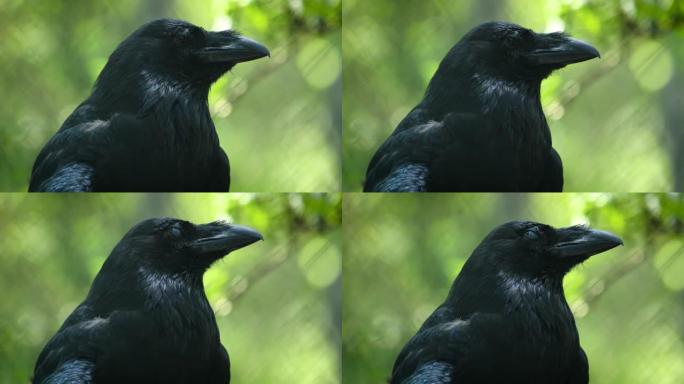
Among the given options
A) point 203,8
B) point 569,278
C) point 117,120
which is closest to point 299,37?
point 203,8

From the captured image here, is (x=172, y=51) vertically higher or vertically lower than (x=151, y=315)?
higher

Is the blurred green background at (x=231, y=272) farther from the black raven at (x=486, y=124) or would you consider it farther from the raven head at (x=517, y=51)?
the raven head at (x=517, y=51)

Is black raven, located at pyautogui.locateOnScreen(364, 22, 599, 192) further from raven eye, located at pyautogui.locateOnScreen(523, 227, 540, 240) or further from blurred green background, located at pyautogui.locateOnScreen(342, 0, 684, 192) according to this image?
raven eye, located at pyautogui.locateOnScreen(523, 227, 540, 240)

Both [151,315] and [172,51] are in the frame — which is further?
[172,51]

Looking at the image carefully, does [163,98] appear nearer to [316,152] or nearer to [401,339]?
[316,152]

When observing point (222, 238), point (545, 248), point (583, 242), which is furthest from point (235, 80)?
point (583, 242)

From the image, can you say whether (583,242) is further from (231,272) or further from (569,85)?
(231,272)
